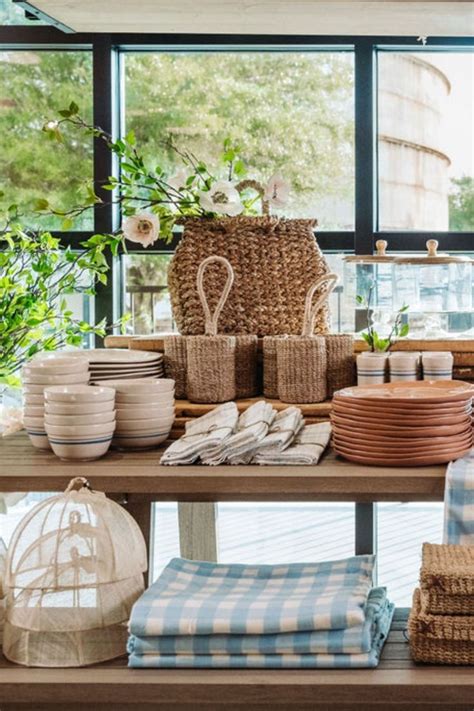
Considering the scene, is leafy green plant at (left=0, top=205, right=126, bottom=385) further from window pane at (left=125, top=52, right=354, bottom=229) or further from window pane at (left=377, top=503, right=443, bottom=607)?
window pane at (left=377, top=503, right=443, bottom=607)

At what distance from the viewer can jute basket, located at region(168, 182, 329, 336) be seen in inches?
72.7

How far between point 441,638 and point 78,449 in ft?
2.14

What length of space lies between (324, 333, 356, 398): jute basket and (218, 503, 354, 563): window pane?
1.66 meters

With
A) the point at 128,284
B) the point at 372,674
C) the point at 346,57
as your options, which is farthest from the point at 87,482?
the point at 346,57

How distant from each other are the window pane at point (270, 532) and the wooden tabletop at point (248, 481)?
76.4 inches

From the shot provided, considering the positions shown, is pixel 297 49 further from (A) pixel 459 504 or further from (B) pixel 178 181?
(A) pixel 459 504

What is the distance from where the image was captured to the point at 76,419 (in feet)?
4.81

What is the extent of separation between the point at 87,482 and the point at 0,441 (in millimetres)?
416

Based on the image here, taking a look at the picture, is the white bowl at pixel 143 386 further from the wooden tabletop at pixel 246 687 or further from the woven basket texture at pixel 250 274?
the wooden tabletop at pixel 246 687

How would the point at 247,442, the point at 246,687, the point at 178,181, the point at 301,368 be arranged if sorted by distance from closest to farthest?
1. the point at 246,687
2. the point at 247,442
3. the point at 301,368
4. the point at 178,181

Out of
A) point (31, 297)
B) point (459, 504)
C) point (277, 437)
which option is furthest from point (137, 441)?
point (31, 297)

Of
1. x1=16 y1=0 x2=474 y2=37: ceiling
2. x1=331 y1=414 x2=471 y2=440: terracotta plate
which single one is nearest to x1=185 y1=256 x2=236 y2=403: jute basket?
x1=331 y1=414 x2=471 y2=440: terracotta plate

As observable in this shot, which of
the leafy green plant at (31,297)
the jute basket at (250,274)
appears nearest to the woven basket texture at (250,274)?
the jute basket at (250,274)

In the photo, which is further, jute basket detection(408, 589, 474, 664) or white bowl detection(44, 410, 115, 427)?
white bowl detection(44, 410, 115, 427)
